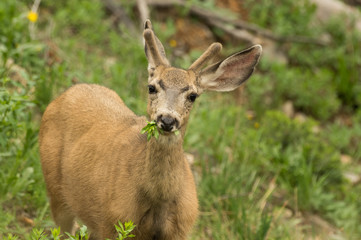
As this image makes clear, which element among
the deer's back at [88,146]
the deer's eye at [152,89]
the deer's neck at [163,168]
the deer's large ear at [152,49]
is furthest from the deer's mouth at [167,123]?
the deer's large ear at [152,49]

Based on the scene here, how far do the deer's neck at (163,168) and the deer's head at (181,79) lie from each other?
15 centimetres

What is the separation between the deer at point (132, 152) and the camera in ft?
13.7

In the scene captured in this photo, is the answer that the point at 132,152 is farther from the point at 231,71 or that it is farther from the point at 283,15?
the point at 283,15

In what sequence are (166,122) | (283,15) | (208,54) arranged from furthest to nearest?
(283,15) < (208,54) < (166,122)

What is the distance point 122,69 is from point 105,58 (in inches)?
36.6

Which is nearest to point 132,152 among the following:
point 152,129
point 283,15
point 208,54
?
point 152,129

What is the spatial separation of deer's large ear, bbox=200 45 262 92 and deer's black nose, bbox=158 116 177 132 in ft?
2.50

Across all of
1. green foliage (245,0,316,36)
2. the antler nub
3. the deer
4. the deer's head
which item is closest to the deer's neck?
the deer

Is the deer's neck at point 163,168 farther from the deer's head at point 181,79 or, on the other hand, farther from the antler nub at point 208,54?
the antler nub at point 208,54

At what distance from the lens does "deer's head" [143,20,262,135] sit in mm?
3969

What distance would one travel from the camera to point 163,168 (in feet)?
13.7

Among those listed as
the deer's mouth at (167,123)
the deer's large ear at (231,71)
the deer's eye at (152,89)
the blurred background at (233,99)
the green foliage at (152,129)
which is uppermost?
the deer's large ear at (231,71)

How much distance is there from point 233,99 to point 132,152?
192 inches

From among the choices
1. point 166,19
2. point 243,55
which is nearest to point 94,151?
point 243,55
